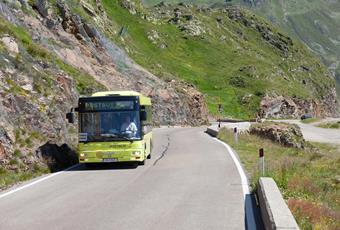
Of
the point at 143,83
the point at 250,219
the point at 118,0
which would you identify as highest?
the point at 118,0

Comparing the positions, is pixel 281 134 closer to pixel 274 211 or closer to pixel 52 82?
pixel 52 82

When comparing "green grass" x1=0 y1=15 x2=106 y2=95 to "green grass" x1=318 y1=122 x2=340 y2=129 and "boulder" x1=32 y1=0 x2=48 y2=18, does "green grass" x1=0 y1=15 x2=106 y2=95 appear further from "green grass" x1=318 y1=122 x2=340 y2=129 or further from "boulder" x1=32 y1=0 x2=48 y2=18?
"green grass" x1=318 y1=122 x2=340 y2=129

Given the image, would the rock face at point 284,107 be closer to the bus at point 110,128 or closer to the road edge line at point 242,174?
the road edge line at point 242,174

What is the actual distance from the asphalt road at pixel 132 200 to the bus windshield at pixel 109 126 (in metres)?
1.22

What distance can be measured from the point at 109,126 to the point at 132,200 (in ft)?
24.4

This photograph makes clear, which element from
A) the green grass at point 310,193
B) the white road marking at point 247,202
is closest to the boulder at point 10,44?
the green grass at point 310,193

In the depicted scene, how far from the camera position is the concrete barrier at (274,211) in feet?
26.7

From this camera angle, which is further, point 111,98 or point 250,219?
point 111,98

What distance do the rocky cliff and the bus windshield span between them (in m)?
1.80

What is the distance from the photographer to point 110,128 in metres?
20.1

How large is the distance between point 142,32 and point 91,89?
75370mm

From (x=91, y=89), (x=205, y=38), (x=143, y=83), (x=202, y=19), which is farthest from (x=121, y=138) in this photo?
(x=202, y=19)

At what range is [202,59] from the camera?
12900 cm

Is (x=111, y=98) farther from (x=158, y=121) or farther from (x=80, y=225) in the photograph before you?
(x=158, y=121)
